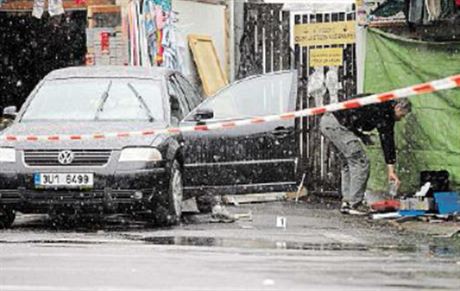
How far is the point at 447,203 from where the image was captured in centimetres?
1418

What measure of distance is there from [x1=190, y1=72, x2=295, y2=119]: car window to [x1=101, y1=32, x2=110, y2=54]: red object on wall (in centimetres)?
420

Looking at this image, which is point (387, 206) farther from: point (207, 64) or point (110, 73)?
point (207, 64)

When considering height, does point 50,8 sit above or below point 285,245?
above

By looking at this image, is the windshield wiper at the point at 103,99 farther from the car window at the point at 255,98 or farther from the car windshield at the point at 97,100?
the car window at the point at 255,98

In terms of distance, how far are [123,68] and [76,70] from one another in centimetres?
54

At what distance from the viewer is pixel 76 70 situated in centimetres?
1430

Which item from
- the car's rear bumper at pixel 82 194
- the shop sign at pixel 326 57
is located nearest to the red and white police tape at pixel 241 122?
the car's rear bumper at pixel 82 194

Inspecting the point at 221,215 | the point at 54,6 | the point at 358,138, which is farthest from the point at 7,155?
the point at 54,6

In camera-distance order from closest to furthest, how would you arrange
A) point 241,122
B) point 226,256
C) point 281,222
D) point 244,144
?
1. point 226,256
2. point 281,222
3. point 241,122
4. point 244,144

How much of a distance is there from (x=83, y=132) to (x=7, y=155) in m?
0.81

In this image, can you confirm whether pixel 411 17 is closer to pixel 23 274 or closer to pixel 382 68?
pixel 382 68

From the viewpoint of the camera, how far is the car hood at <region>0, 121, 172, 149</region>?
1252 centimetres

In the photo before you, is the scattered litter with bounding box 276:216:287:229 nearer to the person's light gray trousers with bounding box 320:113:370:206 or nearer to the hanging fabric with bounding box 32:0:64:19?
the person's light gray trousers with bounding box 320:113:370:206

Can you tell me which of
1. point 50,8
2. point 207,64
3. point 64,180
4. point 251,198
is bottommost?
point 251,198
